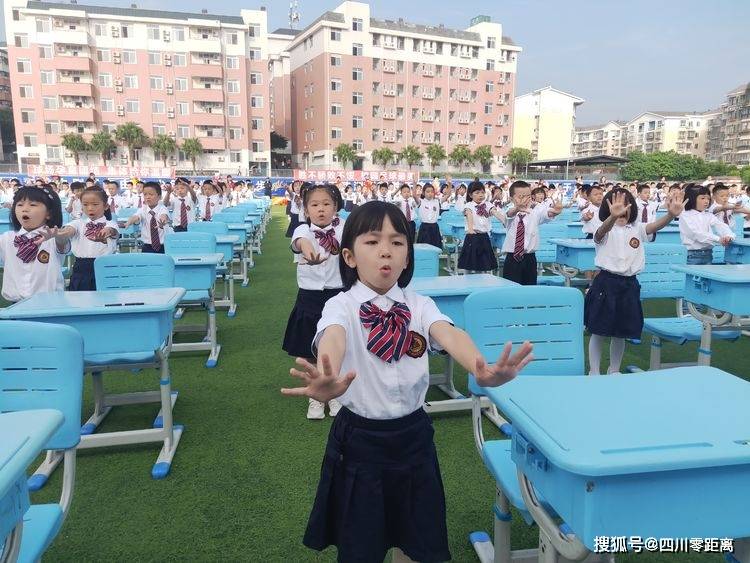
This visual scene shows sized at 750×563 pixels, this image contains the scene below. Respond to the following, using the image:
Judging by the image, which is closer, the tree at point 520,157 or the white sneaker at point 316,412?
the white sneaker at point 316,412

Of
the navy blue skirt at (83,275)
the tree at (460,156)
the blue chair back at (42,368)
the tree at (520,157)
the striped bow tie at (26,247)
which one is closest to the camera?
the blue chair back at (42,368)

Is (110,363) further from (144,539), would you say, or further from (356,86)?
(356,86)

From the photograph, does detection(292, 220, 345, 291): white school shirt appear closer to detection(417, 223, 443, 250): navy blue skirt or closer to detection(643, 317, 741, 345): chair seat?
detection(643, 317, 741, 345): chair seat

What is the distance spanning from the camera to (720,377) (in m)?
1.78

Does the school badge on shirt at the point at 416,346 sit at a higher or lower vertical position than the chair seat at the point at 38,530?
higher

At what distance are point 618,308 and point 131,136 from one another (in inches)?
1644

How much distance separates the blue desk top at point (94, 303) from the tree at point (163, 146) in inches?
1586

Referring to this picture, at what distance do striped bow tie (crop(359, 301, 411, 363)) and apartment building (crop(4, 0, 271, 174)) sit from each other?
42.0 meters

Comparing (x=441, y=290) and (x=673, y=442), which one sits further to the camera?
(x=441, y=290)

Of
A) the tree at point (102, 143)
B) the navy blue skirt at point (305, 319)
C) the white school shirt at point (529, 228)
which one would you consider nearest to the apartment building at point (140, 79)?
the tree at point (102, 143)

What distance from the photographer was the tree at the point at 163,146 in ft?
131

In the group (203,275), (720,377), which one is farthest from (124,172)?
(720,377)

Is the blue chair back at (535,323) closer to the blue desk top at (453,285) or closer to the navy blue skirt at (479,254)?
the blue desk top at (453,285)

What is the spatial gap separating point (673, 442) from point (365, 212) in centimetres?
97
